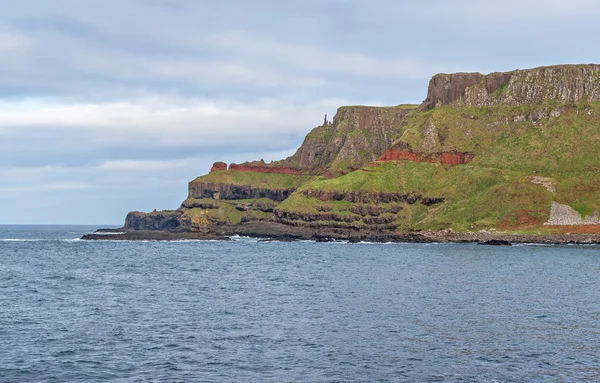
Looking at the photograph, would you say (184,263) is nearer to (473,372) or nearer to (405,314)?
(405,314)

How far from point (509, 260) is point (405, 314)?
242 feet

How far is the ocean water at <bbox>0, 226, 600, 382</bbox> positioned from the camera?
130ft

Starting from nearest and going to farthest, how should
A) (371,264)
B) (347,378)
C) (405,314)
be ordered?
(347,378), (405,314), (371,264)

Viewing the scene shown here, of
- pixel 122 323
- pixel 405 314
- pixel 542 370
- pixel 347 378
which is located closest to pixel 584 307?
A: pixel 405 314

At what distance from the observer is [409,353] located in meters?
43.8

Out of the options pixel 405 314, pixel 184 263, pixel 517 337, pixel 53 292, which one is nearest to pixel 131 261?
pixel 184 263

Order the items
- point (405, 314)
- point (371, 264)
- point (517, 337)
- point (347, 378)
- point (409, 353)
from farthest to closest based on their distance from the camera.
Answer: point (371, 264), point (405, 314), point (517, 337), point (409, 353), point (347, 378)

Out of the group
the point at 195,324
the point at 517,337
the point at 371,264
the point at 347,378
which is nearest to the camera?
the point at 347,378

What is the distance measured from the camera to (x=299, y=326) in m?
53.2

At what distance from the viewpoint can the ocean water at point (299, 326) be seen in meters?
39.6

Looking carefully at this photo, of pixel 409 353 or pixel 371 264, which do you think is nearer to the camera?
pixel 409 353

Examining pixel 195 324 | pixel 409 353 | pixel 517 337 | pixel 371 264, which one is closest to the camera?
pixel 409 353

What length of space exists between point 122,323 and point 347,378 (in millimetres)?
23102

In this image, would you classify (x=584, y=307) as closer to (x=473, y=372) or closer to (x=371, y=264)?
(x=473, y=372)
